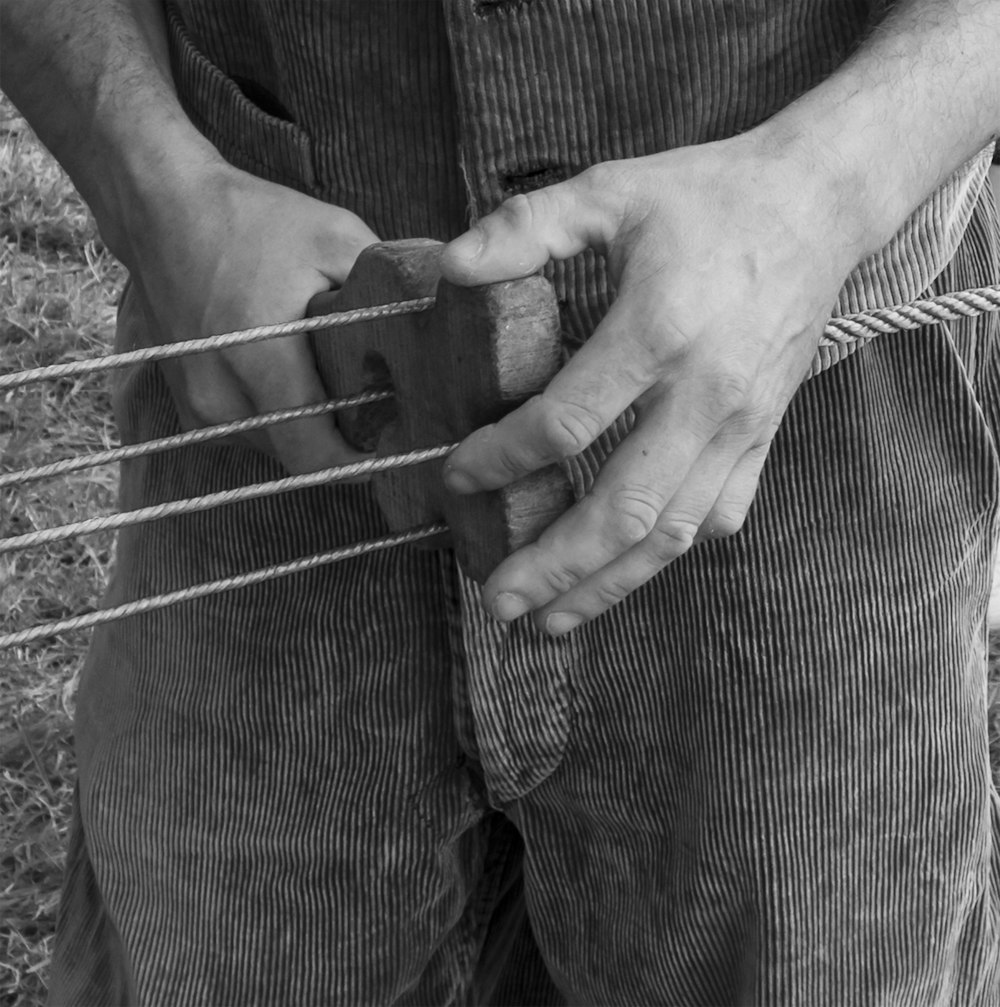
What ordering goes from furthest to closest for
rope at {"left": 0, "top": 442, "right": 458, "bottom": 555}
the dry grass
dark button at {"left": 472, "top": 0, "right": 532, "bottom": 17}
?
the dry grass < dark button at {"left": 472, "top": 0, "right": 532, "bottom": 17} < rope at {"left": 0, "top": 442, "right": 458, "bottom": 555}

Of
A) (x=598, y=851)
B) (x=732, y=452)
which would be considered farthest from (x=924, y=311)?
(x=598, y=851)

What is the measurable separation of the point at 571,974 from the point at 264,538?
338mm

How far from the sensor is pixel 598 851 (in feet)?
2.50

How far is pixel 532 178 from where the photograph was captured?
0.63 meters

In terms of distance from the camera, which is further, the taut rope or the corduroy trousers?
the corduroy trousers

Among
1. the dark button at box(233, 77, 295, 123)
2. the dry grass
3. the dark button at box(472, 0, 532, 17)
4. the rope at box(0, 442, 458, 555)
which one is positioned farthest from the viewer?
the dry grass

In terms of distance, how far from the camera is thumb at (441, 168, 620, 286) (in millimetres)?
514

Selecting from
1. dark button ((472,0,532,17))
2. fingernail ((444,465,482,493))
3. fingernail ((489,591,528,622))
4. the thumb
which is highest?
dark button ((472,0,532,17))

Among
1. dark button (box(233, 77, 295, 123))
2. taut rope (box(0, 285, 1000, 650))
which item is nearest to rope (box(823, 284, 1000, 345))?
taut rope (box(0, 285, 1000, 650))

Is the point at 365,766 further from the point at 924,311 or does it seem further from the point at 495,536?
the point at 924,311

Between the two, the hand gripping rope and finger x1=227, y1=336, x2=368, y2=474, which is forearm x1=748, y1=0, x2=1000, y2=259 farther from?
finger x1=227, y1=336, x2=368, y2=474

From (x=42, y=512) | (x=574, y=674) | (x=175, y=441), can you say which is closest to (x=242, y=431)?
(x=175, y=441)

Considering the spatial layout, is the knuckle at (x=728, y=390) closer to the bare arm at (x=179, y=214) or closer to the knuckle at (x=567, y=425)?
the knuckle at (x=567, y=425)

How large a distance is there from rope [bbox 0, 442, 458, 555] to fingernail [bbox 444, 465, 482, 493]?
0.01 m
